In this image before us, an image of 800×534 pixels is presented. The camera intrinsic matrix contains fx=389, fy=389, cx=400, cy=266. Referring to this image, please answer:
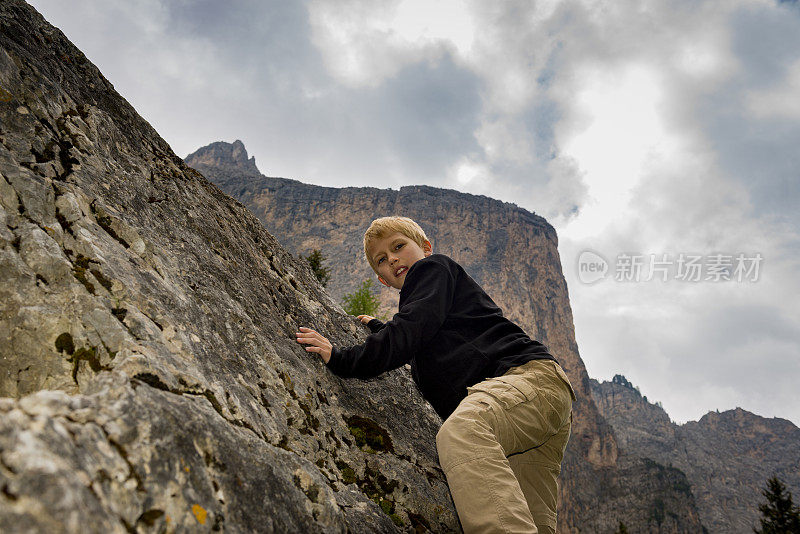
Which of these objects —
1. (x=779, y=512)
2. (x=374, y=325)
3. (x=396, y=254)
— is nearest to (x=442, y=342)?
(x=396, y=254)

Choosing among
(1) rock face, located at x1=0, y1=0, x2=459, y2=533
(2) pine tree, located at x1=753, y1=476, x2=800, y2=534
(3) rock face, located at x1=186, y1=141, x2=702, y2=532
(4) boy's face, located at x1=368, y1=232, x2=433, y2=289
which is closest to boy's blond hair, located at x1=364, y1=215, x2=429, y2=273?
(4) boy's face, located at x1=368, y1=232, x2=433, y2=289

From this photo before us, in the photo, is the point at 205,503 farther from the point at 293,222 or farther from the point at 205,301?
the point at 293,222

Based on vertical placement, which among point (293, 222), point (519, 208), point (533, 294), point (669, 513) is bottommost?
point (669, 513)

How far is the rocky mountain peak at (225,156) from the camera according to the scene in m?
152

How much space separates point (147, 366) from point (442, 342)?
2.75 m

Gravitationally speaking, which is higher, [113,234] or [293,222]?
[293,222]

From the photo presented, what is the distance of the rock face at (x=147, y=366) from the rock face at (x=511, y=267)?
82.2 m

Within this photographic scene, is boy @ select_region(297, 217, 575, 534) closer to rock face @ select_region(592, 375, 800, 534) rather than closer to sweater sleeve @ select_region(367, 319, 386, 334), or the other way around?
sweater sleeve @ select_region(367, 319, 386, 334)

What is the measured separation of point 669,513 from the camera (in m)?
89.9

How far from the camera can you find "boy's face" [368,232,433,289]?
16.3 feet

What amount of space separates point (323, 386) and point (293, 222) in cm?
11039

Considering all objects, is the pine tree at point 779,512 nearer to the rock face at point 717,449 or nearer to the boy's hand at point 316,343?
the boy's hand at point 316,343

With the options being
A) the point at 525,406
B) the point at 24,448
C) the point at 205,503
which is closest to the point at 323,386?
the point at 525,406

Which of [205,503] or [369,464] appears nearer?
[205,503]
